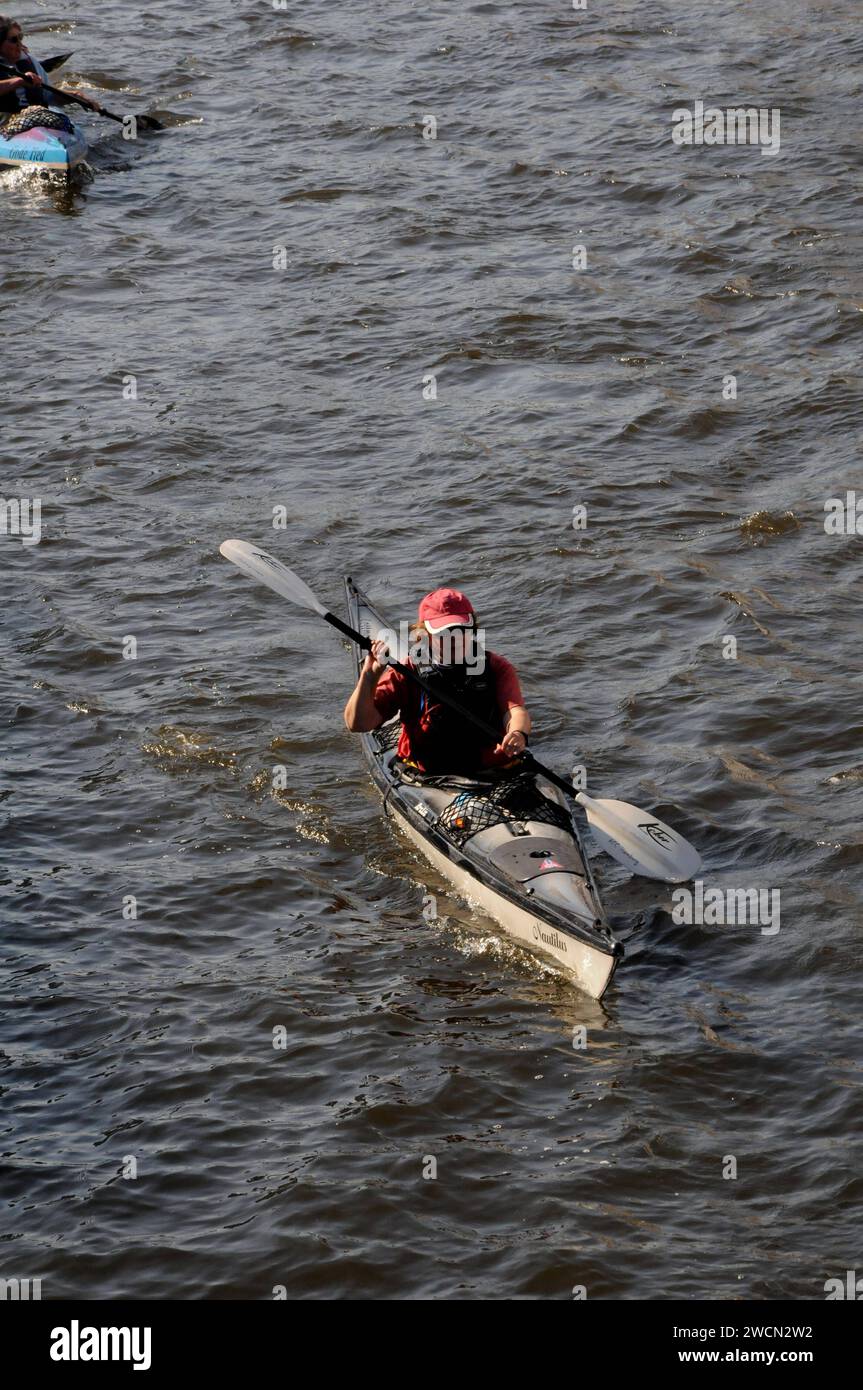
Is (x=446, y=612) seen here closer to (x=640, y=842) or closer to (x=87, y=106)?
(x=640, y=842)

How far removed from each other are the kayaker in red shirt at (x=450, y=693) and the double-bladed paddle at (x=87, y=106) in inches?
500

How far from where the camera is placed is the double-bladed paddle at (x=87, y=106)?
60.6ft

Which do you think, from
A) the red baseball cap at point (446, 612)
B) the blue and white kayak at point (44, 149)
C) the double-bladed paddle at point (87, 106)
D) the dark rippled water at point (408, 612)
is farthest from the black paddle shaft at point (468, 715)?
the double-bladed paddle at point (87, 106)

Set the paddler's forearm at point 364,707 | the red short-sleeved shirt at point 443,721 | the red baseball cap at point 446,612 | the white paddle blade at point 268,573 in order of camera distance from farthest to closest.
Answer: the white paddle blade at point 268,573
the red short-sleeved shirt at point 443,721
the paddler's forearm at point 364,707
the red baseball cap at point 446,612

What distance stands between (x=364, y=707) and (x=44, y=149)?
1251 cm

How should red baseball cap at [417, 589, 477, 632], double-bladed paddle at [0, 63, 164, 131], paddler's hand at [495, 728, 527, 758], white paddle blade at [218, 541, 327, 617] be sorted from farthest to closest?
double-bladed paddle at [0, 63, 164, 131], white paddle blade at [218, 541, 327, 617], red baseball cap at [417, 589, 477, 632], paddler's hand at [495, 728, 527, 758]

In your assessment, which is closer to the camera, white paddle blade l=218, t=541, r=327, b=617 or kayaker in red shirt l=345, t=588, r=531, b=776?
kayaker in red shirt l=345, t=588, r=531, b=776

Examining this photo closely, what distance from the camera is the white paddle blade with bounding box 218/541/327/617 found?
9469 mm

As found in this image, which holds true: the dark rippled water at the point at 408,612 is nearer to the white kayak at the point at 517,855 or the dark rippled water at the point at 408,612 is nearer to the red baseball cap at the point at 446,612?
the white kayak at the point at 517,855

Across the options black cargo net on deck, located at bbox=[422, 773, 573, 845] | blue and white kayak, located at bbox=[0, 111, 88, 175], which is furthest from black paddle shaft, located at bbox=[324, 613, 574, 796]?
blue and white kayak, located at bbox=[0, 111, 88, 175]

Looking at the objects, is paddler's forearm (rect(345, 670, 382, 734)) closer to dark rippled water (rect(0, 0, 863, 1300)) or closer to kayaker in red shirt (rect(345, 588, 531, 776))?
kayaker in red shirt (rect(345, 588, 531, 776))

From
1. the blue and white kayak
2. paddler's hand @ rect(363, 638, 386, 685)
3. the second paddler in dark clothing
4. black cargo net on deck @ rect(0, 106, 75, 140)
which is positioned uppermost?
the second paddler in dark clothing

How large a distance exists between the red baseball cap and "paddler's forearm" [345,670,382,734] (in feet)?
1.32

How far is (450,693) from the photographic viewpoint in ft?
27.8
